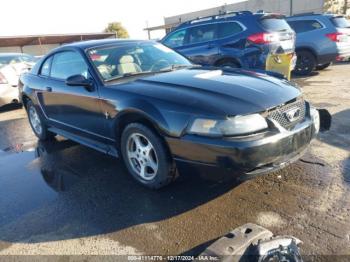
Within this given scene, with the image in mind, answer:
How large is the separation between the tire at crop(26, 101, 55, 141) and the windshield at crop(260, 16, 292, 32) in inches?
206

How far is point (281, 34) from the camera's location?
8055 millimetres

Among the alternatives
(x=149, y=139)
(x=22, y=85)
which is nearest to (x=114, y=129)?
(x=149, y=139)

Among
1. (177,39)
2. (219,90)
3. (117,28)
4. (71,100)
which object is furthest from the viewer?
(117,28)

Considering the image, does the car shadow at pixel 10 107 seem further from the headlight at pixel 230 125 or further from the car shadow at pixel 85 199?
the headlight at pixel 230 125

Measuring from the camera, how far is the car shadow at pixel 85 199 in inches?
122

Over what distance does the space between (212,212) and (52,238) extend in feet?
4.66

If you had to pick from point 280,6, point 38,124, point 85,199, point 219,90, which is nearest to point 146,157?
point 85,199

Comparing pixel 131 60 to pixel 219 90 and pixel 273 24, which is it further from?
pixel 273 24

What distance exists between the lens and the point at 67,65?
15.0ft

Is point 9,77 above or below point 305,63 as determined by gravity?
above

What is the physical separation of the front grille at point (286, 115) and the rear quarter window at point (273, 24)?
5017mm

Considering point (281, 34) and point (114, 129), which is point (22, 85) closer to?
point (114, 129)

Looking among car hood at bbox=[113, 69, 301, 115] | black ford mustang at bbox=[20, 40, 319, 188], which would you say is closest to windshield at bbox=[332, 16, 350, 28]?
black ford mustang at bbox=[20, 40, 319, 188]

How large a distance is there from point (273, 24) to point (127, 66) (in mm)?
5203
